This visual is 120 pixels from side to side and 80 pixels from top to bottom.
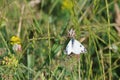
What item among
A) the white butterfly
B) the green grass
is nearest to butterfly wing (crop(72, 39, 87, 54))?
the white butterfly

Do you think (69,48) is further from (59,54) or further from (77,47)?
(59,54)

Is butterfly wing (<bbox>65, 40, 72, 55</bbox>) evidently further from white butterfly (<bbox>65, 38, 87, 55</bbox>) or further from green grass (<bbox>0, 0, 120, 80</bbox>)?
green grass (<bbox>0, 0, 120, 80</bbox>)

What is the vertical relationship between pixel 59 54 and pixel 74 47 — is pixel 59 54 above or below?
below

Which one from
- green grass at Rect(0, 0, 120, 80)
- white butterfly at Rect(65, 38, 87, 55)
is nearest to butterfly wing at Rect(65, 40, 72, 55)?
white butterfly at Rect(65, 38, 87, 55)

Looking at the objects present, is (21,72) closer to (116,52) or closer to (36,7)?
(116,52)

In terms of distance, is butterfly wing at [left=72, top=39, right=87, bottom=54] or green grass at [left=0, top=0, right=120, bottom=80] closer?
butterfly wing at [left=72, top=39, right=87, bottom=54]

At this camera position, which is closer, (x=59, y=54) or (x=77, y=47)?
(x=77, y=47)

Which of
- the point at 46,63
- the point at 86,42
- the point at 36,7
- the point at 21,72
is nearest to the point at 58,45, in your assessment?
the point at 46,63

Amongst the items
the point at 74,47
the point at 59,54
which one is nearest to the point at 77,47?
the point at 74,47

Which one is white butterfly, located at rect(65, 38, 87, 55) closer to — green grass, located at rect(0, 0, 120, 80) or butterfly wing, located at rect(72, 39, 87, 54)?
butterfly wing, located at rect(72, 39, 87, 54)

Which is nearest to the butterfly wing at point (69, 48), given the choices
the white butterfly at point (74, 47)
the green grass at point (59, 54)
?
the white butterfly at point (74, 47)

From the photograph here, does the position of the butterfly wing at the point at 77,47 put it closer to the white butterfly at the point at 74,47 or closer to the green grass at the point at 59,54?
the white butterfly at the point at 74,47
